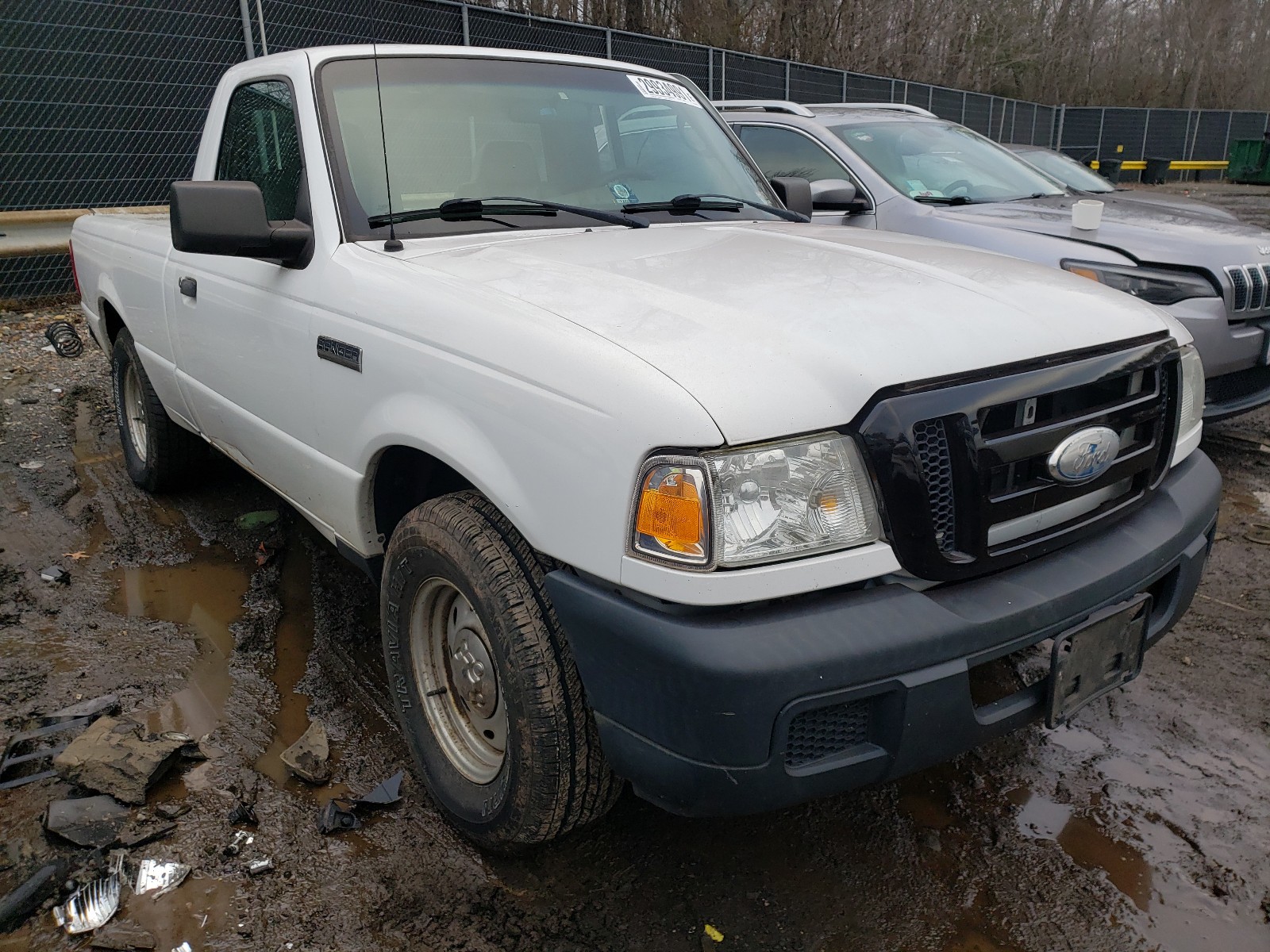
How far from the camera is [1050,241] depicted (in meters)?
5.11

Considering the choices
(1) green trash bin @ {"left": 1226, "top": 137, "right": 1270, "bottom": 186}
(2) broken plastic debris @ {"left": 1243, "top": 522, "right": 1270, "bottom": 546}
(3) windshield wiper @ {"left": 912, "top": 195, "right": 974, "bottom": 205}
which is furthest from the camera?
(1) green trash bin @ {"left": 1226, "top": 137, "right": 1270, "bottom": 186}

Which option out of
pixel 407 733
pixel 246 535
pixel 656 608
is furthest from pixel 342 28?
pixel 656 608

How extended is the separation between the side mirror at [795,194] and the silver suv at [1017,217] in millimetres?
583

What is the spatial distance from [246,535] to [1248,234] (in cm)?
548

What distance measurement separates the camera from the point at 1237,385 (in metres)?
5.01

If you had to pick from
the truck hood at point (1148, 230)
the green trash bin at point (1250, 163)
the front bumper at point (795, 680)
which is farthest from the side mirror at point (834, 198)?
the green trash bin at point (1250, 163)

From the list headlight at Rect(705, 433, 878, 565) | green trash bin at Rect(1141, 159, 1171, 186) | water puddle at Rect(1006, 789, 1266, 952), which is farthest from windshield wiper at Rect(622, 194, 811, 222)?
green trash bin at Rect(1141, 159, 1171, 186)

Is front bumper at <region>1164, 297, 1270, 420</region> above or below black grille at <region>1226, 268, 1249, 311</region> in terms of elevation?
below

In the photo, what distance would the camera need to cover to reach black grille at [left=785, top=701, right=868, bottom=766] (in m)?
1.78

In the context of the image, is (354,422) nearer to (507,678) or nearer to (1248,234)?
(507,678)

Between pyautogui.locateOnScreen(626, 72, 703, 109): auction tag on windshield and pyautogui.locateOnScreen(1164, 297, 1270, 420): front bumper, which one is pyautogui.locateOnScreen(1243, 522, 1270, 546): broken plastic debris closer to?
pyautogui.locateOnScreen(1164, 297, 1270, 420): front bumper

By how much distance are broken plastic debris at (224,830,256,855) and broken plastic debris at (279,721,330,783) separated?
24 cm

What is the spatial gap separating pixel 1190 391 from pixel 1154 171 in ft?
98.9

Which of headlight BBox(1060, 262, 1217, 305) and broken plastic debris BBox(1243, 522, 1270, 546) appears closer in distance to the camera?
broken plastic debris BBox(1243, 522, 1270, 546)
